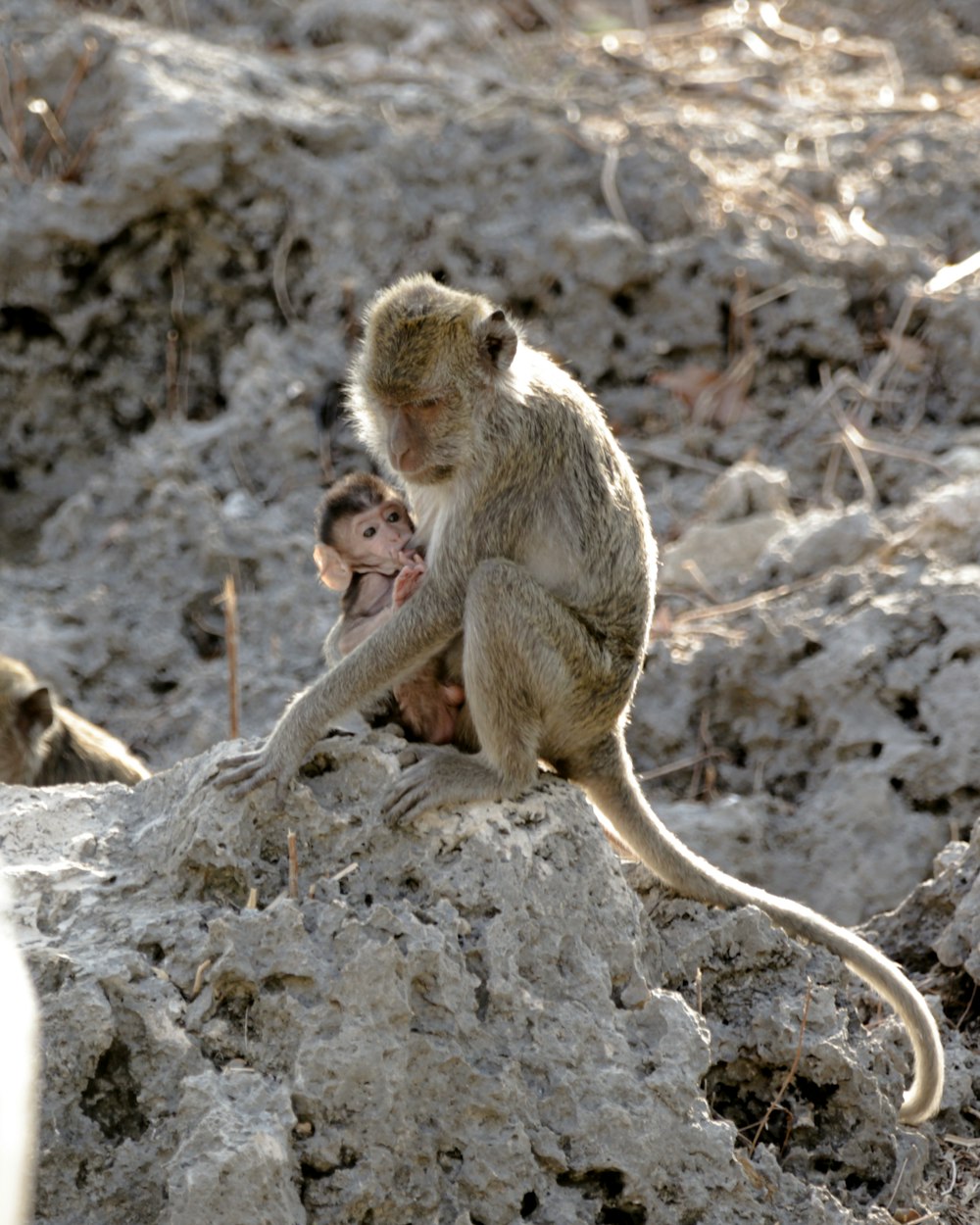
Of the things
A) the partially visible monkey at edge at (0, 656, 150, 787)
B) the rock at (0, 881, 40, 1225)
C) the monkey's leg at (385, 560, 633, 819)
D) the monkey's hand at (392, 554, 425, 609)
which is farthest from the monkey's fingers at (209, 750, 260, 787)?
the rock at (0, 881, 40, 1225)

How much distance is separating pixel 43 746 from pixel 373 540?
1970 millimetres

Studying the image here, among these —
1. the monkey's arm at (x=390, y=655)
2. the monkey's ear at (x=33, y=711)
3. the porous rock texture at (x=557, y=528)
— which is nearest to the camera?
the porous rock texture at (x=557, y=528)

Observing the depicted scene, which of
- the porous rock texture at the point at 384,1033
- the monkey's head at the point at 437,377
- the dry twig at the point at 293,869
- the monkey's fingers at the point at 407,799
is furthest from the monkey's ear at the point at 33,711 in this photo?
the dry twig at the point at 293,869

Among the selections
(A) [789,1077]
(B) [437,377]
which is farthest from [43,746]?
(A) [789,1077]

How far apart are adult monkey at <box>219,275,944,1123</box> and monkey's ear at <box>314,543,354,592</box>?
11.8 inches

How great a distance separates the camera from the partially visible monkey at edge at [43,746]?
6594mm

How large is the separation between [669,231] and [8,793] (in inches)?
255

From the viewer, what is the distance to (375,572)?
17.9ft

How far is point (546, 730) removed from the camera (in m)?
5.04

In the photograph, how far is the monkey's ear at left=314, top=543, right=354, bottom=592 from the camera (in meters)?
5.40

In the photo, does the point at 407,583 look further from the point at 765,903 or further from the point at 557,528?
the point at 765,903

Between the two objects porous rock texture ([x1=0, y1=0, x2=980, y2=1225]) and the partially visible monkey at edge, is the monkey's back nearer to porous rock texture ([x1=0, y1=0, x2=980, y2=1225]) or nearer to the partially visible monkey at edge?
porous rock texture ([x1=0, y1=0, x2=980, y2=1225])

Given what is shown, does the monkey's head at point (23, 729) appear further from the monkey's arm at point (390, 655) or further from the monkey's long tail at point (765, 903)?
the monkey's long tail at point (765, 903)

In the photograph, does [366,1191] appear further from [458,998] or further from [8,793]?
[8,793]
